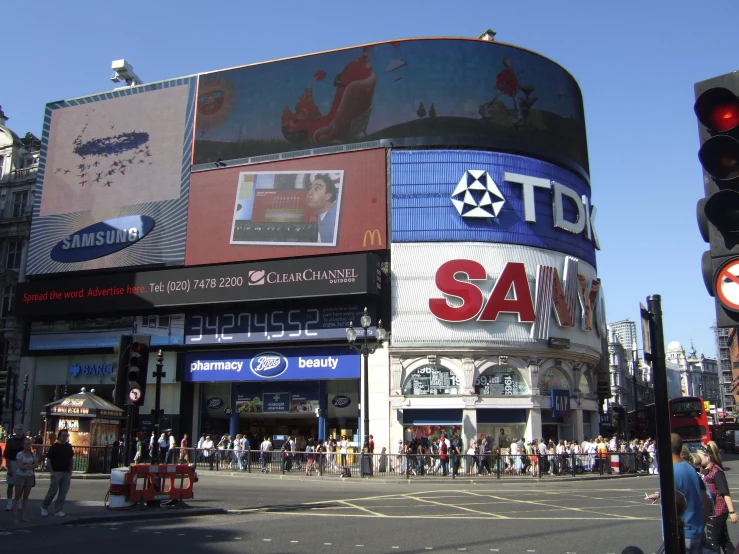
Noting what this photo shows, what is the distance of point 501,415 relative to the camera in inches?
1607

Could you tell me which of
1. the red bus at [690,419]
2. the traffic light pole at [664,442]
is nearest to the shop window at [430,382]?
the red bus at [690,419]

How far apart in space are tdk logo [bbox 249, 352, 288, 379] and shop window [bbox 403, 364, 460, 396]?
7884 millimetres

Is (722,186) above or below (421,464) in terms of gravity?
above

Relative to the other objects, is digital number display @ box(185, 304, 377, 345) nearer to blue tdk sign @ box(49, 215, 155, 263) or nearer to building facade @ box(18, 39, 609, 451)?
building facade @ box(18, 39, 609, 451)

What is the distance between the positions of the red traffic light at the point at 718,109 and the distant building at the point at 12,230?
50918 millimetres

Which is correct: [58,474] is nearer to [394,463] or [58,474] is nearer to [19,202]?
[394,463]

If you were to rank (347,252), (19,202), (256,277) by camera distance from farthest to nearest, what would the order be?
(19,202) < (256,277) < (347,252)

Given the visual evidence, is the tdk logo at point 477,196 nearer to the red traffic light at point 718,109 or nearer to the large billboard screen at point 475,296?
the large billboard screen at point 475,296

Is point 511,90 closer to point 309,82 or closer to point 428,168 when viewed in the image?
point 428,168

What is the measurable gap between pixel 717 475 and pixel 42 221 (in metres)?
50.4

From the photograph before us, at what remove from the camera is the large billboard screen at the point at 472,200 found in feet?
137

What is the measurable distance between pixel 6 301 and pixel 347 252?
89.7 ft

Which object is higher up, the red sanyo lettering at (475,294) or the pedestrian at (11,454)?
the red sanyo lettering at (475,294)

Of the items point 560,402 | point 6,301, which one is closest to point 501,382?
point 560,402
